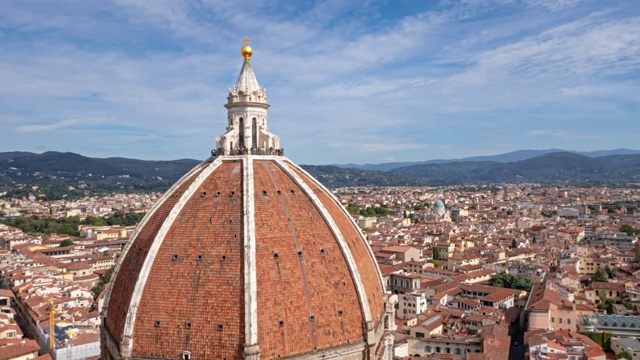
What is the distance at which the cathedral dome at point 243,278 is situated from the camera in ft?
40.1

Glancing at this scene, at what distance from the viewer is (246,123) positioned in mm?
15547

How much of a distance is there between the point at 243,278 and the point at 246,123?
5.13 m

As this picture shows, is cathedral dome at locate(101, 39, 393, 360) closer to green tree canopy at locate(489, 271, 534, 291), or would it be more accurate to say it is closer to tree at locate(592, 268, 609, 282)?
green tree canopy at locate(489, 271, 534, 291)

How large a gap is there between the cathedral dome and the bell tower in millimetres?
294

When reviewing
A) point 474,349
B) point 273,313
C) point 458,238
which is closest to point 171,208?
point 273,313

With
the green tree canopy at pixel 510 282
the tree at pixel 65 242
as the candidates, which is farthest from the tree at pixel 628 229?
the tree at pixel 65 242

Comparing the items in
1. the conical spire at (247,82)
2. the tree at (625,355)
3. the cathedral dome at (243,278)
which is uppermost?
the conical spire at (247,82)

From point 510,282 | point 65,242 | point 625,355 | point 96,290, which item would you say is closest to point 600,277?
point 510,282

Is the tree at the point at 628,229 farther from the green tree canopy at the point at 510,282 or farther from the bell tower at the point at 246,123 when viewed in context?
the bell tower at the point at 246,123

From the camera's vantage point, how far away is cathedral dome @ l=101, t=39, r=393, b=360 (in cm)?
1223

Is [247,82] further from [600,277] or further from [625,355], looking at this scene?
[600,277]

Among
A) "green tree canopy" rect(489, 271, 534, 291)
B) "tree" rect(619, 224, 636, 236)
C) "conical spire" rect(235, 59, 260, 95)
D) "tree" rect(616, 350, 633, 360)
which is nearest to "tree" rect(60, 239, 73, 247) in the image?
"green tree canopy" rect(489, 271, 534, 291)

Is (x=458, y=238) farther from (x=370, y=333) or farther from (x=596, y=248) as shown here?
(x=370, y=333)

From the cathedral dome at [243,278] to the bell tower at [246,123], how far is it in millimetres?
294
